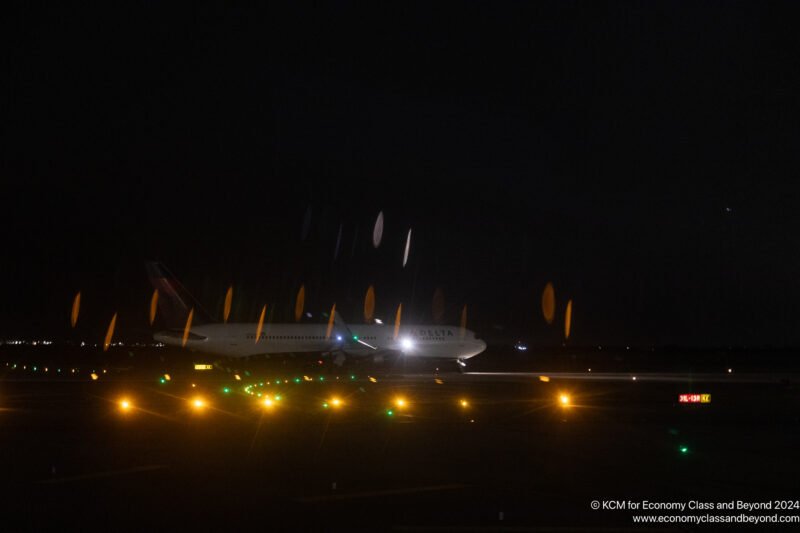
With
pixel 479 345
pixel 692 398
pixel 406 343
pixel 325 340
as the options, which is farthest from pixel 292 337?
pixel 692 398

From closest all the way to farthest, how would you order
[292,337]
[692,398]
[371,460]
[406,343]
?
[371,460] < [692,398] < [292,337] < [406,343]

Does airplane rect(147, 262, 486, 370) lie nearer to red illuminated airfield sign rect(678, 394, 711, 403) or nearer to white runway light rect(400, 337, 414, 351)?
white runway light rect(400, 337, 414, 351)

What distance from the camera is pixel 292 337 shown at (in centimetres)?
7562

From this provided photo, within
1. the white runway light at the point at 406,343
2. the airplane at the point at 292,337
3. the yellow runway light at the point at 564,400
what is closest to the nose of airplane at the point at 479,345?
the airplane at the point at 292,337

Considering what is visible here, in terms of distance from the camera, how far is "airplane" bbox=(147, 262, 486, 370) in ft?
242

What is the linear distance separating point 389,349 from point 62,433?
166 ft

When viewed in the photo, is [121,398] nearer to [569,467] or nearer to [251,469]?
[251,469]

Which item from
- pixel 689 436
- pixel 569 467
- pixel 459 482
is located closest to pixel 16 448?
pixel 459 482

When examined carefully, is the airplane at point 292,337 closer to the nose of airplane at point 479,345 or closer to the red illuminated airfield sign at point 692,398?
the nose of airplane at point 479,345

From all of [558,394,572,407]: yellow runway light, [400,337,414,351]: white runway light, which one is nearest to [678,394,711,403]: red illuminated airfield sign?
[558,394,572,407]: yellow runway light

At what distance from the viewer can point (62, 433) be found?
845 inches

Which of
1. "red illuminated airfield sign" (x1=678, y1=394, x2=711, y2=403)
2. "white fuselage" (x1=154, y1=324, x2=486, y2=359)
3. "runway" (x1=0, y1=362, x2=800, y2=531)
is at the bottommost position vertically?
"runway" (x1=0, y1=362, x2=800, y2=531)

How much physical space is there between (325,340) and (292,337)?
10.0ft

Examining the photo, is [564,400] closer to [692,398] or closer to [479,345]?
[692,398]
